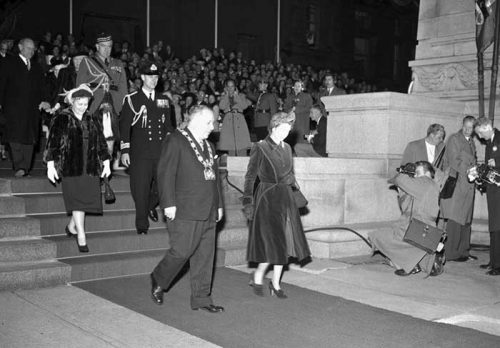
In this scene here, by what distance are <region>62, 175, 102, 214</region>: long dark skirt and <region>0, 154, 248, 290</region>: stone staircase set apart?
0.51 m

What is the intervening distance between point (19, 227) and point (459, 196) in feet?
20.5

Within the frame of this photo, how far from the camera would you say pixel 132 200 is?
29.1ft

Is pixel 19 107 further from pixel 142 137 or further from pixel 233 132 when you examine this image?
pixel 233 132

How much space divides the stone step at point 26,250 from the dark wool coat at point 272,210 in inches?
95.0

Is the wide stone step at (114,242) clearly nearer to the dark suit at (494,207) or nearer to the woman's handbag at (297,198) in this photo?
the woman's handbag at (297,198)

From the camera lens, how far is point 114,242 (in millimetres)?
7727

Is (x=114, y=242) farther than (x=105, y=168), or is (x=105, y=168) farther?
(x=114, y=242)

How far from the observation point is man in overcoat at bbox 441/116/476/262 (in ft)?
29.7

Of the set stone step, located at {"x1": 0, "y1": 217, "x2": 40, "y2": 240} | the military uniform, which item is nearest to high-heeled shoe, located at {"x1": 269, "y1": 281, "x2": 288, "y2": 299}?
stone step, located at {"x1": 0, "y1": 217, "x2": 40, "y2": 240}

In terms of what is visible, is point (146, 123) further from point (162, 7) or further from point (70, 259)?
point (162, 7)

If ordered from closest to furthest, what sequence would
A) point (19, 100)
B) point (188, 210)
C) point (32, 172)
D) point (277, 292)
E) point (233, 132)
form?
Answer: 1. point (188, 210)
2. point (277, 292)
3. point (19, 100)
4. point (32, 172)
5. point (233, 132)

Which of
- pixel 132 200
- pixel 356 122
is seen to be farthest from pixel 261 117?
pixel 132 200

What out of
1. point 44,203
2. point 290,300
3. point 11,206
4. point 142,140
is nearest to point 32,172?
point 44,203

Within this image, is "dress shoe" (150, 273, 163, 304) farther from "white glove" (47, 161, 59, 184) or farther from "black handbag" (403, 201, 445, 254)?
"black handbag" (403, 201, 445, 254)
